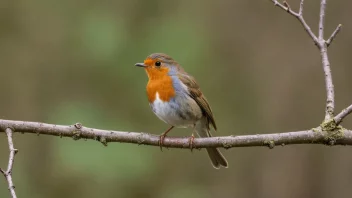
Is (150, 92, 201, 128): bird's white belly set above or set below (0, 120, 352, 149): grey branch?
above

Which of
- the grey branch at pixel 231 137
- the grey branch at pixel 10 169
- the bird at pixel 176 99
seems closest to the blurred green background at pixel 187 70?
the bird at pixel 176 99

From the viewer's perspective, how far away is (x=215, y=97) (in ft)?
23.5

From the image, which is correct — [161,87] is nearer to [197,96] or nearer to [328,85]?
[197,96]

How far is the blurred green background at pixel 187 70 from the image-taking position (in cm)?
608

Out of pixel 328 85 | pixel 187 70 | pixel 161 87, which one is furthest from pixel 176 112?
pixel 187 70

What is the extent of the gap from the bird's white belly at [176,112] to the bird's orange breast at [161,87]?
30 millimetres

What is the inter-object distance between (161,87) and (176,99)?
5.3 inches

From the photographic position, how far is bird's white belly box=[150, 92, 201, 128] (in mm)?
4137

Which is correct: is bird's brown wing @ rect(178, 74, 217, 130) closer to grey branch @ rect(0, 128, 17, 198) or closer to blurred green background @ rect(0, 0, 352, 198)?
blurred green background @ rect(0, 0, 352, 198)

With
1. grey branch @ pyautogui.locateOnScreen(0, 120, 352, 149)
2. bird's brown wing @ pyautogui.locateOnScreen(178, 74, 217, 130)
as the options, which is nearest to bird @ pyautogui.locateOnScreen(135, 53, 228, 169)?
bird's brown wing @ pyautogui.locateOnScreen(178, 74, 217, 130)

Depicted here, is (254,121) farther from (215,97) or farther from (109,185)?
(109,185)

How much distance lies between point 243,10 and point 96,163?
9.82 ft

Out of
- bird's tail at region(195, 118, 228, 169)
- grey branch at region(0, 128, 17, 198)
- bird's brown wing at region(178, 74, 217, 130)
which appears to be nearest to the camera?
grey branch at region(0, 128, 17, 198)

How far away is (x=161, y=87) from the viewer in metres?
4.22
